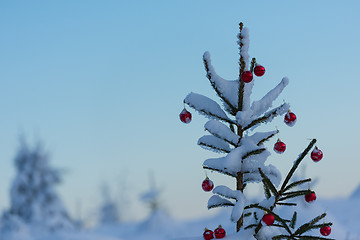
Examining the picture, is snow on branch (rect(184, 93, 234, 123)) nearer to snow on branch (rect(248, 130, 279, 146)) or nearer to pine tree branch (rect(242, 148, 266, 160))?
snow on branch (rect(248, 130, 279, 146))

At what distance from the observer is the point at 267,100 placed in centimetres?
337

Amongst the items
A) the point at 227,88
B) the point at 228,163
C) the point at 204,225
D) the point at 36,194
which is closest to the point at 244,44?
the point at 227,88

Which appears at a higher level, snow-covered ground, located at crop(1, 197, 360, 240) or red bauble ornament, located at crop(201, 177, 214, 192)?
snow-covered ground, located at crop(1, 197, 360, 240)

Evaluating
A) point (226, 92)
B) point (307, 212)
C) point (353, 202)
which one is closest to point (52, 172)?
point (353, 202)

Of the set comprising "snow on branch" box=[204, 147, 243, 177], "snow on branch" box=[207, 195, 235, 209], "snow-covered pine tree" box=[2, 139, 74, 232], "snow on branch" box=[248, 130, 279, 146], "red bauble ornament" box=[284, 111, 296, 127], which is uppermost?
"snow-covered pine tree" box=[2, 139, 74, 232]

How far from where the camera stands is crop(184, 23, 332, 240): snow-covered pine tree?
3.12 m

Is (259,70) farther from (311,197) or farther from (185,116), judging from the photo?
(311,197)

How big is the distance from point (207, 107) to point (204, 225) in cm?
861

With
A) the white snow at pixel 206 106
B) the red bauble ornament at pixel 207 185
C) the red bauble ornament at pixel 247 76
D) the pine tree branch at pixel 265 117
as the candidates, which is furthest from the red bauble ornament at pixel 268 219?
the red bauble ornament at pixel 247 76

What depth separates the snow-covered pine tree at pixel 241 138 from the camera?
3.12m

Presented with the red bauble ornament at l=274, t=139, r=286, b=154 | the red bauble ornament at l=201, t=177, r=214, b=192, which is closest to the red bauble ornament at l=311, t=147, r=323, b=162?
the red bauble ornament at l=274, t=139, r=286, b=154

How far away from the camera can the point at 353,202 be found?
898 cm

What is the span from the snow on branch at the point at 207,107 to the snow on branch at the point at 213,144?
0.19m

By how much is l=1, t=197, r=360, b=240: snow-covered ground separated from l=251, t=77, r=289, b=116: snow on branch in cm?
97
